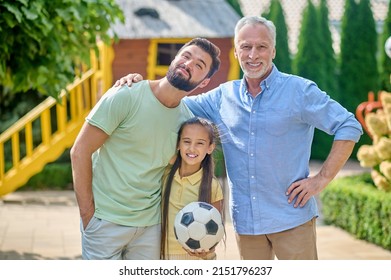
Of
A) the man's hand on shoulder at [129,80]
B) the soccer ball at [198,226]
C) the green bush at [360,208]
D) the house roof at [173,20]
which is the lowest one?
the green bush at [360,208]

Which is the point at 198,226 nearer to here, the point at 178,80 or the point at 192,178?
the point at 192,178

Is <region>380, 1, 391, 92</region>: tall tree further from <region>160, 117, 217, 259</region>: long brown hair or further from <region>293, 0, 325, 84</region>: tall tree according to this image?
<region>160, 117, 217, 259</region>: long brown hair

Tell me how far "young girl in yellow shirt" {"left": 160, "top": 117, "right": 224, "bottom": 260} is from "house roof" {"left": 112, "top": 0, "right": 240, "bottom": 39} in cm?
666

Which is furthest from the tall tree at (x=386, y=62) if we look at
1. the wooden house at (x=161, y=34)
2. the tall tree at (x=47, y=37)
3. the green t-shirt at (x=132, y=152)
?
the green t-shirt at (x=132, y=152)

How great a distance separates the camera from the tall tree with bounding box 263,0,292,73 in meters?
11.0

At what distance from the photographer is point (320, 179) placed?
115 inches

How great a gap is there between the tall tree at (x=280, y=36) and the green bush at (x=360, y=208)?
4.66 m

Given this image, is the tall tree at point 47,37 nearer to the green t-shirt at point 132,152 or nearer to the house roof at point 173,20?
the green t-shirt at point 132,152

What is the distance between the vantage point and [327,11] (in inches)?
452

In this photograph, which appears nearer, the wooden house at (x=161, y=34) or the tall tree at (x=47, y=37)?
the tall tree at (x=47, y=37)

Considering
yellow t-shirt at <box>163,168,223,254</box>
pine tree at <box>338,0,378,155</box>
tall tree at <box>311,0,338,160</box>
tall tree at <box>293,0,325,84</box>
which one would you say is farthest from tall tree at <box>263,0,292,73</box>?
yellow t-shirt at <box>163,168,223,254</box>

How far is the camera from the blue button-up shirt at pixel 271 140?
2895 mm

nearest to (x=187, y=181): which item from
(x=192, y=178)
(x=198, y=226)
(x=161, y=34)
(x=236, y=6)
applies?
(x=192, y=178)

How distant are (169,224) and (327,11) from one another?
903cm
